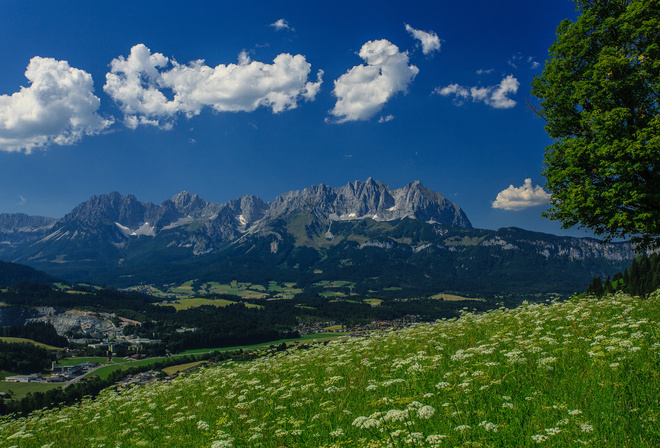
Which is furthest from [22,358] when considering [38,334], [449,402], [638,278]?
[638,278]

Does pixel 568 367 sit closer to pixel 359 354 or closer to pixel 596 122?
pixel 359 354

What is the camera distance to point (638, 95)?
16188mm

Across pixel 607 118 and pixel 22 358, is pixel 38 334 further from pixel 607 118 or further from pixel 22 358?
pixel 607 118

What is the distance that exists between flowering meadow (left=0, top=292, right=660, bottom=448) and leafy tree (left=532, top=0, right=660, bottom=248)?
5.22 meters

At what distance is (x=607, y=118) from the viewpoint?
51.6 ft

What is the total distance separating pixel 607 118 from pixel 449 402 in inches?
624

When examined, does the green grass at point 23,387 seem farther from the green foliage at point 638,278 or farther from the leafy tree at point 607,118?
the green foliage at point 638,278

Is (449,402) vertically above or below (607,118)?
below

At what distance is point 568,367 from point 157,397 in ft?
48.2

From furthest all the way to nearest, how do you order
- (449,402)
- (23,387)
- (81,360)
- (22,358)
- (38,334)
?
(38,334), (81,360), (22,358), (23,387), (449,402)

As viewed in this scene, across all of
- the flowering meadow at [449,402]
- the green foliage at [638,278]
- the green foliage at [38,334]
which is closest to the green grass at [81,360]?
the green foliage at [38,334]

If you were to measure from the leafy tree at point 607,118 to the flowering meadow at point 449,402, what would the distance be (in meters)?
Answer: 5.22

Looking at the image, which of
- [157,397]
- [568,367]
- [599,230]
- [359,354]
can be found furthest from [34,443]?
[599,230]

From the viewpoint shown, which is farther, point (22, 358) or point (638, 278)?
point (22, 358)
